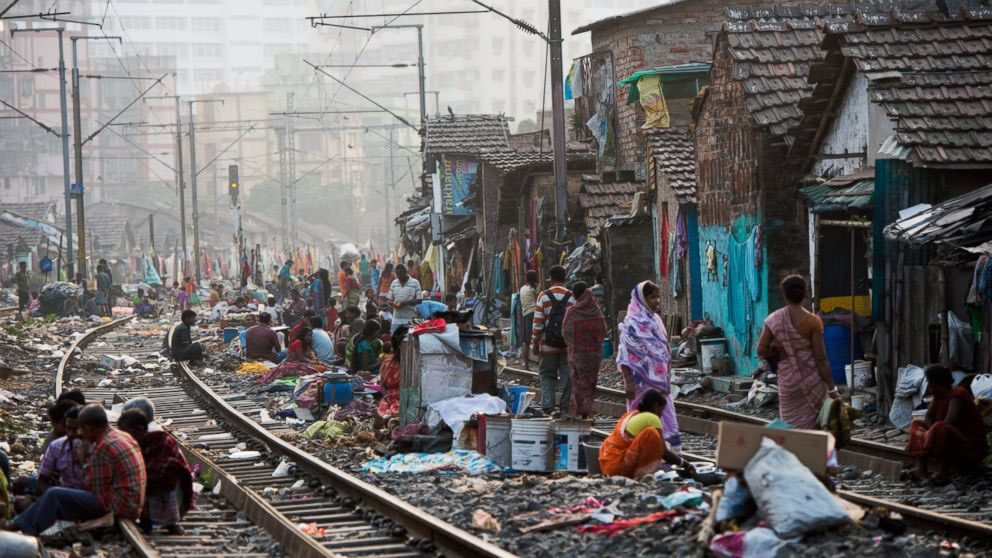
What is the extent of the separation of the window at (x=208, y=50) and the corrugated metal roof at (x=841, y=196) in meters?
175

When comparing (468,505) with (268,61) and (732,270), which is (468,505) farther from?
(268,61)

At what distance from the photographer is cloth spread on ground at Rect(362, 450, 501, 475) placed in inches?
509

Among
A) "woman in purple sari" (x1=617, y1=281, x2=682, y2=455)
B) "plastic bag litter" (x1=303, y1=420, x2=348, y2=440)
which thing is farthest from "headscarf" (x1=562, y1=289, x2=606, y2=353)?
"plastic bag litter" (x1=303, y1=420, x2=348, y2=440)

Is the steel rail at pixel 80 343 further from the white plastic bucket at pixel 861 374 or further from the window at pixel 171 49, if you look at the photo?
the window at pixel 171 49

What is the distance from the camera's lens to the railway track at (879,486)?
9359mm

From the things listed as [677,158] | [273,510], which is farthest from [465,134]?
[273,510]

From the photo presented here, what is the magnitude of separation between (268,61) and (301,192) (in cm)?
8398

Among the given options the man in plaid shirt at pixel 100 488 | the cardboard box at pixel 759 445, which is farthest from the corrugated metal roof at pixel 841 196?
the man in plaid shirt at pixel 100 488

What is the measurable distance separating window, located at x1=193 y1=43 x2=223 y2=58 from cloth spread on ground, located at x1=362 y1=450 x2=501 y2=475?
179020mm

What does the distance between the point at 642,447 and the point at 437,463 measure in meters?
2.65

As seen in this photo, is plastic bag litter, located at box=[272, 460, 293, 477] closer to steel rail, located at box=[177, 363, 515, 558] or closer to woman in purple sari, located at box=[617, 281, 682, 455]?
steel rail, located at box=[177, 363, 515, 558]

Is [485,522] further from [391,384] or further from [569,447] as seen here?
[391,384]

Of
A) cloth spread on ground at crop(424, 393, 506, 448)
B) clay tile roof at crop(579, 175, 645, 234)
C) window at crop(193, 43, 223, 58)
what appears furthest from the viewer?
window at crop(193, 43, 223, 58)

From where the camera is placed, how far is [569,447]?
494 inches
